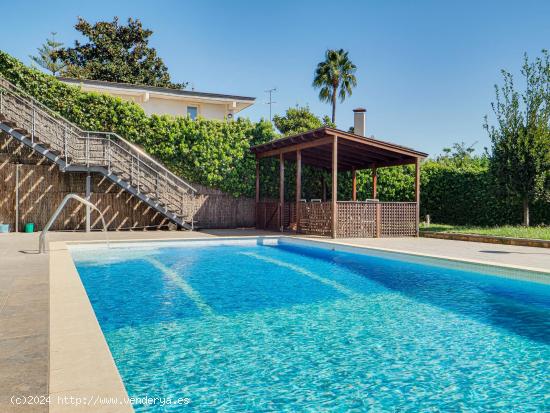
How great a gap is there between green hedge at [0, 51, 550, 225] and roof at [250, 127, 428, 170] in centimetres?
101

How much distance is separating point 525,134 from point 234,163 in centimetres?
1085

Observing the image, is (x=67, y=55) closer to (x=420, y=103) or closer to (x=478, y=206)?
(x=420, y=103)

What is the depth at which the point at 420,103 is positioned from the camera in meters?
31.6

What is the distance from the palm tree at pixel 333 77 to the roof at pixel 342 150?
1821cm

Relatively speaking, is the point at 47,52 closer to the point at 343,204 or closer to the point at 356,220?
the point at 343,204

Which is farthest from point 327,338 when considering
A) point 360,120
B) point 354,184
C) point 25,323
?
point 360,120

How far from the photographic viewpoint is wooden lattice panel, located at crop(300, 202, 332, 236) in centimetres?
1475

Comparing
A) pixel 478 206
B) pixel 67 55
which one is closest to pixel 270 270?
pixel 478 206

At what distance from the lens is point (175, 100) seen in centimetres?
2230

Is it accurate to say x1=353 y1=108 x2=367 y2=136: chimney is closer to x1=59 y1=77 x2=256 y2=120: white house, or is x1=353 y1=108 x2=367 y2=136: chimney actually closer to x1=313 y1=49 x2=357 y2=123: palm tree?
x1=59 y1=77 x2=256 y2=120: white house

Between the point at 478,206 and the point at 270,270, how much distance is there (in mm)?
13429

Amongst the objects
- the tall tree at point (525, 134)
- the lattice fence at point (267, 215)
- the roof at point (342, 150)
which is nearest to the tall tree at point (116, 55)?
the roof at point (342, 150)

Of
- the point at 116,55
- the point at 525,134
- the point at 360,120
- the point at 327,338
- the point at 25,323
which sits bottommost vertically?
the point at 327,338

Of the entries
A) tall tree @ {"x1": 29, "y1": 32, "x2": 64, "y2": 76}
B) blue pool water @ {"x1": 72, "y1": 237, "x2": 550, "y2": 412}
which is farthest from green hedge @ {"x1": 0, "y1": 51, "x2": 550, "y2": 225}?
tall tree @ {"x1": 29, "y1": 32, "x2": 64, "y2": 76}
